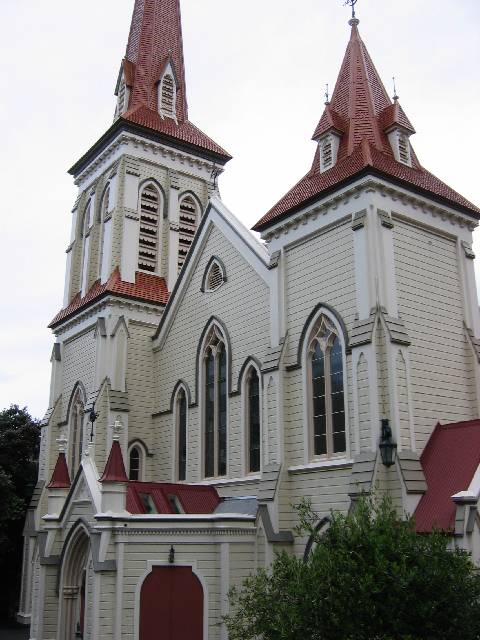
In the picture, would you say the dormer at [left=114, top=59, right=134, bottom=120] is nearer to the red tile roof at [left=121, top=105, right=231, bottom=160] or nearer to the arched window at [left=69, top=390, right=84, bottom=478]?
the red tile roof at [left=121, top=105, right=231, bottom=160]

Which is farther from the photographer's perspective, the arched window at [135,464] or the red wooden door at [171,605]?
the arched window at [135,464]

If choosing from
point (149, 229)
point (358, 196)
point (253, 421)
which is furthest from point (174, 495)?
point (149, 229)

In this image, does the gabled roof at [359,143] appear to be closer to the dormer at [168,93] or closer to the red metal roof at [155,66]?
the red metal roof at [155,66]

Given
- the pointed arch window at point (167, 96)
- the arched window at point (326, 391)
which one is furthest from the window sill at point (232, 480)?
the pointed arch window at point (167, 96)

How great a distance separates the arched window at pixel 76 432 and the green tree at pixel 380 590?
735 inches

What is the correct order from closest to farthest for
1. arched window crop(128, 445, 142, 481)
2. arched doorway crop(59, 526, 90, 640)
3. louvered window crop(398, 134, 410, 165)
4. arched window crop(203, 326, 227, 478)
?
1. arched doorway crop(59, 526, 90, 640)
2. louvered window crop(398, 134, 410, 165)
3. arched window crop(203, 326, 227, 478)
4. arched window crop(128, 445, 142, 481)

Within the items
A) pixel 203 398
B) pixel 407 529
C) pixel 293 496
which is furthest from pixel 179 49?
pixel 407 529

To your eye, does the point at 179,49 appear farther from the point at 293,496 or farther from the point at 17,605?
the point at 17,605

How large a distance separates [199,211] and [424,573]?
24724 mm

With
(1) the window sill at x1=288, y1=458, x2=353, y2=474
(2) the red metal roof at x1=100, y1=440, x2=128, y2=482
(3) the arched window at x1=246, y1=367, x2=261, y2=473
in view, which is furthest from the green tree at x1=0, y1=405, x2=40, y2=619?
(1) the window sill at x1=288, y1=458, x2=353, y2=474

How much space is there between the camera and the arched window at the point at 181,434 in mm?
26172

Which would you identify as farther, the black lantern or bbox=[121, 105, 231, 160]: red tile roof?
bbox=[121, 105, 231, 160]: red tile roof

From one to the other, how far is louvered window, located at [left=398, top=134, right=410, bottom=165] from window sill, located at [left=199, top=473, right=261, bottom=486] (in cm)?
1061

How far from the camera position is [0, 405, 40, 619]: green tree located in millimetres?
35938
